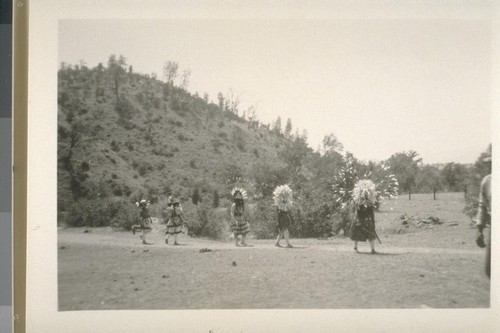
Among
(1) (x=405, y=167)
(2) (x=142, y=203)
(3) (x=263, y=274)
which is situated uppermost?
(1) (x=405, y=167)

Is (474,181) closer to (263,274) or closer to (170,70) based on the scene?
→ (263,274)

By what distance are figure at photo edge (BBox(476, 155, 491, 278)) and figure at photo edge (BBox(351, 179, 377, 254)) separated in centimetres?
92

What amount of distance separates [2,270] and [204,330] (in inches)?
71.6

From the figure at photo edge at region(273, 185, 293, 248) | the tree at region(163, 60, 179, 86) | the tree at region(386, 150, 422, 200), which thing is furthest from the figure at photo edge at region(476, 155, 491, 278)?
the tree at region(163, 60, 179, 86)

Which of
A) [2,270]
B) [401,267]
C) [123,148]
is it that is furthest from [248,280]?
[2,270]

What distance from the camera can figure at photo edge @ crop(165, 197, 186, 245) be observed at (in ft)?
11.9

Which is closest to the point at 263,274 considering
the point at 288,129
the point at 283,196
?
the point at 283,196

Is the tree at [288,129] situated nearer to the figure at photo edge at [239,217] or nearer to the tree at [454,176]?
the figure at photo edge at [239,217]

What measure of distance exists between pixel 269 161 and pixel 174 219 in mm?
1013

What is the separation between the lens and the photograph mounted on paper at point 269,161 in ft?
11.5

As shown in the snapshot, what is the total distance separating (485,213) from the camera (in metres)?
3.56

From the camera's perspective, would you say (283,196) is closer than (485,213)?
No

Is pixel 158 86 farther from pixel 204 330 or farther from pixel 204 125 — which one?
pixel 204 330

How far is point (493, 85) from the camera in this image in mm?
3543
